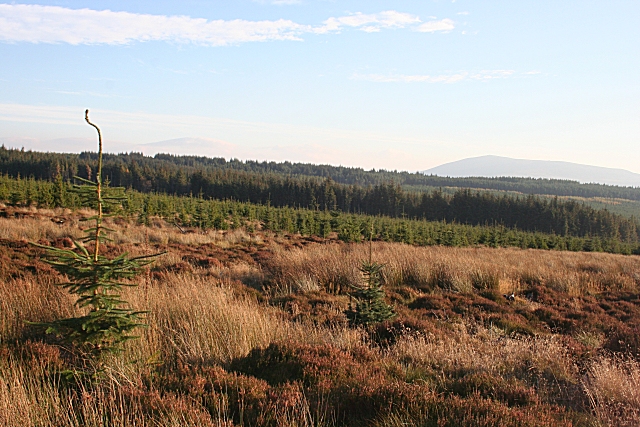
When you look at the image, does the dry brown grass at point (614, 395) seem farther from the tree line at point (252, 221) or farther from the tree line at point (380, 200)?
the tree line at point (380, 200)

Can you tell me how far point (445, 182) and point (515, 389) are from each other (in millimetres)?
199187

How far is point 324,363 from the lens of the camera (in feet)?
13.4

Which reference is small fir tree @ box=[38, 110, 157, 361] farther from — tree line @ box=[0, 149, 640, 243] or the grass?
tree line @ box=[0, 149, 640, 243]

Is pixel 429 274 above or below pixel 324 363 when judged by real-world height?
below

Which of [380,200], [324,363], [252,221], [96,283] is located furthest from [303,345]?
[380,200]

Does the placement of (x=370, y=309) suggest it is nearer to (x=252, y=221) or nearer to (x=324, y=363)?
(x=324, y=363)

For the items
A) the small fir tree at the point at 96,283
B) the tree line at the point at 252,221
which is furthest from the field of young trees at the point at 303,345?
the tree line at the point at 252,221

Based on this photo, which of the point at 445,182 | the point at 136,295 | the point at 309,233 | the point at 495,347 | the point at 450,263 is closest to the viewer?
the point at 495,347

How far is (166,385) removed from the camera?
3.58 metres

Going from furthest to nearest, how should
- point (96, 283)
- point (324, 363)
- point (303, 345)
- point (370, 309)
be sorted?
point (370, 309)
point (303, 345)
point (324, 363)
point (96, 283)

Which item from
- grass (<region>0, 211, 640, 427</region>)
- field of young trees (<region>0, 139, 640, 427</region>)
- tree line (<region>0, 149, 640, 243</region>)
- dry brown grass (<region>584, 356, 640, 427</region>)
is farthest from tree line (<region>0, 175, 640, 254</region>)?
tree line (<region>0, 149, 640, 243</region>)

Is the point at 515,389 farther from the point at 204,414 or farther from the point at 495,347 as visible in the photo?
the point at 204,414

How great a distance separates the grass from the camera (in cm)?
306

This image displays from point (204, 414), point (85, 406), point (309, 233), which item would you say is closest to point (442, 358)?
point (204, 414)
